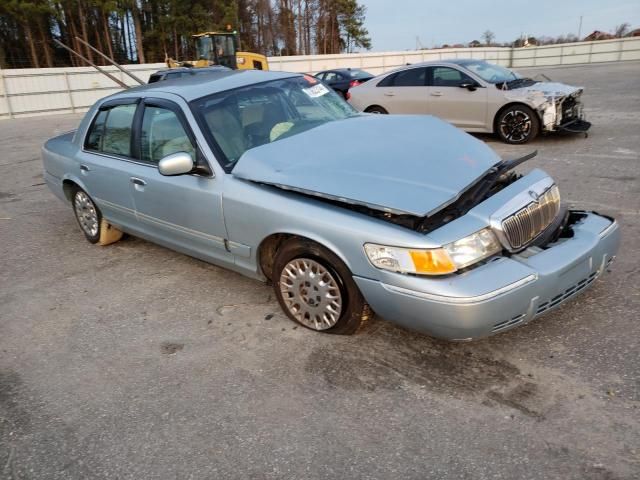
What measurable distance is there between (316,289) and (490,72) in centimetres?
773

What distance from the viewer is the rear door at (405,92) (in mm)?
9750

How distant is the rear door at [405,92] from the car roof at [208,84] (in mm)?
5740

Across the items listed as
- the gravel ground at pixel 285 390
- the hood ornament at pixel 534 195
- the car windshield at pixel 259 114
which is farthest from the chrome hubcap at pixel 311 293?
the hood ornament at pixel 534 195

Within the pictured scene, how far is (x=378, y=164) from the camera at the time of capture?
3.18 meters

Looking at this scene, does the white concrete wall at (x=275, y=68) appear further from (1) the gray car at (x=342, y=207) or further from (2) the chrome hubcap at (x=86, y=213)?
(1) the gray car at (x=342, y=207)

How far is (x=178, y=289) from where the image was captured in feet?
13.8

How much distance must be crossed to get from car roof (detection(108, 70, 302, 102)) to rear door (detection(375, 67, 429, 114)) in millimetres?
5740

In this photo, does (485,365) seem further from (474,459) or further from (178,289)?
(178,289)

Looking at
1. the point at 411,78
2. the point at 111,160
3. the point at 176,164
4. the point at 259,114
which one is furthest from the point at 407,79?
the point at 176,164

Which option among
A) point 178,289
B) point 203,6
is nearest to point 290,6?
point 203,6

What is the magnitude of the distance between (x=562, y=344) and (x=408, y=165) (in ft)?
4.53

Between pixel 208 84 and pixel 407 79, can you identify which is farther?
pixel 407 79

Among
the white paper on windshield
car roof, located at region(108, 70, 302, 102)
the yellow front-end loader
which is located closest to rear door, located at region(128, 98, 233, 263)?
car roof, located at region(108, 70, 302, 102)

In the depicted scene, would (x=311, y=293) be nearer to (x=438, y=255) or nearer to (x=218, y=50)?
(x=438, y=255)
